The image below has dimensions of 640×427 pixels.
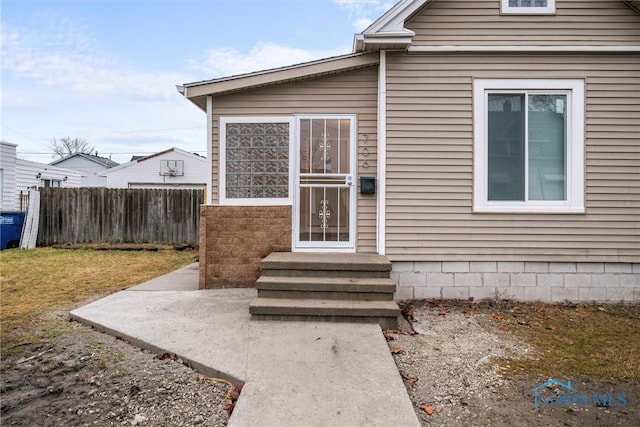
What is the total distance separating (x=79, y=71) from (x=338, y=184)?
63.9ft

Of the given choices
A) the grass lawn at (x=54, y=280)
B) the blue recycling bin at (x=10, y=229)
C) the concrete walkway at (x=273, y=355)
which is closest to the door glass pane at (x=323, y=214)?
the concrete walkway at (x=273, y=355)

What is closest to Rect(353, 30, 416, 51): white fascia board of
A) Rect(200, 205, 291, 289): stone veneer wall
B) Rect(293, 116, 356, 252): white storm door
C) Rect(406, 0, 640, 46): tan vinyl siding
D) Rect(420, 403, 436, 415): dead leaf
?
Rect(406, 0, 640, 46): tan vinyl siding

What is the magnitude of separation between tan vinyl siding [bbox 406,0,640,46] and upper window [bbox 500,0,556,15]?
0.18 ft

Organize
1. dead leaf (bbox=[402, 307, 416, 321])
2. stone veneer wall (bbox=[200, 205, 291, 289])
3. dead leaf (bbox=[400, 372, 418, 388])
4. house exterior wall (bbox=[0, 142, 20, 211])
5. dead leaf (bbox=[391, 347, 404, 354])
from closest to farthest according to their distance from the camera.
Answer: dead leaf (bbox=[400, 372, 418, 388]) < dead leaf (bbox=[391, 347, 404, 354]) < dead leaf (bbox=[402, 307, 416, 321]) < stone veneer wall (bbox=[200, 205, 291, 289]) < house exterior wall (bbox=[0, 142, 20, 211])

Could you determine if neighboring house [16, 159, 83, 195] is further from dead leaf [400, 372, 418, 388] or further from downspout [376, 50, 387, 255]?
dead leaf [400, 372, 418, 388]

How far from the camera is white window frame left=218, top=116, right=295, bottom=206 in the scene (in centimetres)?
551

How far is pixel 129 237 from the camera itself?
11375 mm

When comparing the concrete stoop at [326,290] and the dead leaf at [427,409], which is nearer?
the dead leaf at [427,409]

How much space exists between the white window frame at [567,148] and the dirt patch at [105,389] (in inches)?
163

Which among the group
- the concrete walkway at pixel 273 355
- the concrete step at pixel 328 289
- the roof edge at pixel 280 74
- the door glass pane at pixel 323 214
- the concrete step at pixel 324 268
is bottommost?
the concrete walkway at pixel 273 355

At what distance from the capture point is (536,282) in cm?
520

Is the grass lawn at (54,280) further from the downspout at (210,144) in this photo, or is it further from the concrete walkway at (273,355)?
the downspout at (210,144)

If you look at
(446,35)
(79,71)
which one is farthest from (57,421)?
(79,71)

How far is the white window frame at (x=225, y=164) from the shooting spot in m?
5.51
